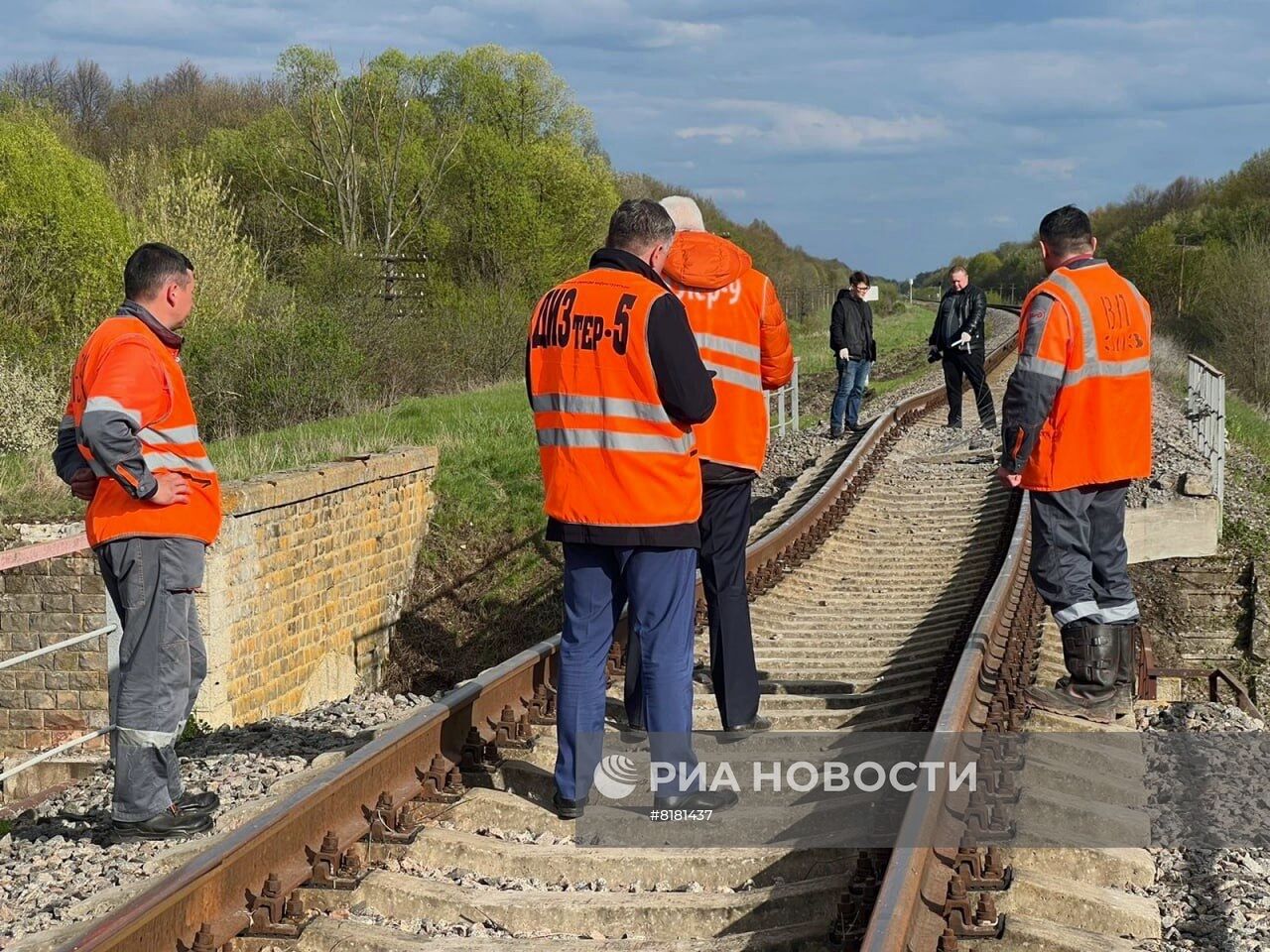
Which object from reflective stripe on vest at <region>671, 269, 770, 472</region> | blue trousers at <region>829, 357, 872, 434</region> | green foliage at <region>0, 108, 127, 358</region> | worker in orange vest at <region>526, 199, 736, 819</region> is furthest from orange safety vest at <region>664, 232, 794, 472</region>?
green foliage at <region>0, 108, 127, 358</region>

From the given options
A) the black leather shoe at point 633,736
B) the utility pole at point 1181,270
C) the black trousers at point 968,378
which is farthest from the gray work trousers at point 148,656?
the utility pole at point 1181,270

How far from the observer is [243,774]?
22.5 feet

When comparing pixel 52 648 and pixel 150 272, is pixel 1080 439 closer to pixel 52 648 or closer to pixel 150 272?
pixel 150 272

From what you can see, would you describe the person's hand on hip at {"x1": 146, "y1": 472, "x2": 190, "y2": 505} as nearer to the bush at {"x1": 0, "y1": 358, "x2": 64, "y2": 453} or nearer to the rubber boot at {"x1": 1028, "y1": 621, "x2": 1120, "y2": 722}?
the rubber boot at {"x1": 1028, "y1": 621, "x2": 1120, "y2": 722}

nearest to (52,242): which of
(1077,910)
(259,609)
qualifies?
(259,609)

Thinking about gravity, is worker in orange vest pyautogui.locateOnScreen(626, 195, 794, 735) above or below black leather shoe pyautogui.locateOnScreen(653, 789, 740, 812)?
above

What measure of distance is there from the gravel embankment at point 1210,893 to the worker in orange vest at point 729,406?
1682 millimetres

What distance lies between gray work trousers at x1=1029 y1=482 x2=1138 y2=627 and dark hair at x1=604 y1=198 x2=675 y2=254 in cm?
232

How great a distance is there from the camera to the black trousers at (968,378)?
17.1 meters

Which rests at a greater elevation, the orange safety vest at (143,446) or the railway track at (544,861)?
the orange safety vest at (143,446)

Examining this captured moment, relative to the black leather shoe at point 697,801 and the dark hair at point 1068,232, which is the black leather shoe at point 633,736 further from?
the dark hair at point 1068,232

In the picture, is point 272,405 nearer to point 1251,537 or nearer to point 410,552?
point 410,552

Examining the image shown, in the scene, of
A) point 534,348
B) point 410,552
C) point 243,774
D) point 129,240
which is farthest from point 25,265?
point 534,348

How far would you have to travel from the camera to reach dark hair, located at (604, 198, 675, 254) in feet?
16.7
